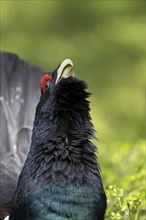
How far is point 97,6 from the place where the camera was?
14.9m

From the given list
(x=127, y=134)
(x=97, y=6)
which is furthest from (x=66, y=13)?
(x=127, y=134)

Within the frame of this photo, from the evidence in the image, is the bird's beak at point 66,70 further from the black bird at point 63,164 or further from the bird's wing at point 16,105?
the bird's wing at point 16,105

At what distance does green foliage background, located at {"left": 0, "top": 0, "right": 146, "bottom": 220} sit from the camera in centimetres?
1298

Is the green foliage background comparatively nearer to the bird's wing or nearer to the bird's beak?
the bird's wing

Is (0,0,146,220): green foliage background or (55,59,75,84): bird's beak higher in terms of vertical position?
(0,0,146,220): green foliage background

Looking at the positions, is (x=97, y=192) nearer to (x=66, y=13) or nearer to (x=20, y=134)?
(x=20, y=134)

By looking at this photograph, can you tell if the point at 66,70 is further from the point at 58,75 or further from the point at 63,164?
the point at 63,164

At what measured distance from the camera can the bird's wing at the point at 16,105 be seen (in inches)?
322

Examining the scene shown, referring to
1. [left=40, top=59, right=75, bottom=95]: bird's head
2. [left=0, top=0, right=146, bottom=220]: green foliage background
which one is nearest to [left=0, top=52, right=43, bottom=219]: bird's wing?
[left=40, top=59, right=75, bottom=95]: bird's head

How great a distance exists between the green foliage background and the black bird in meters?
5.26

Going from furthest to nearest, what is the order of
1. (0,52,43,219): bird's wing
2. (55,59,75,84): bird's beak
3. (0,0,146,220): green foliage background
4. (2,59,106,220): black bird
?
(0,0,146,220): green foliage background, (0,52,43,219): bird's wing, (55,59,75,84): bird's beak, (2,59,106,220): black bird

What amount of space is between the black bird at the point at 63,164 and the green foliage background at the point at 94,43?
526 centimetres

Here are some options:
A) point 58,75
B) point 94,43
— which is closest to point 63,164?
point 58,75

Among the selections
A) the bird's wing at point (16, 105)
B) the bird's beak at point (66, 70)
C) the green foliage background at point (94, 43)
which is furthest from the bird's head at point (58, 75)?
the green foliage background at point (94, 43)
